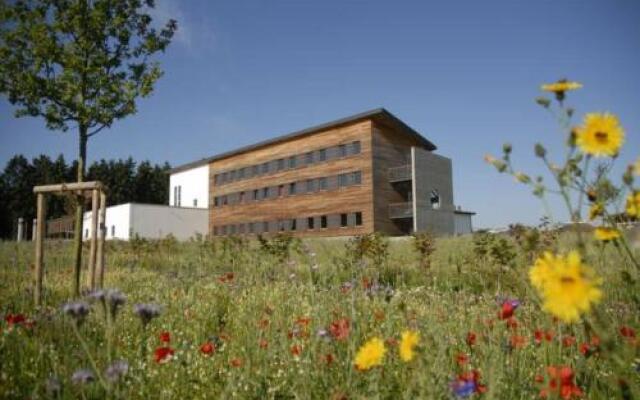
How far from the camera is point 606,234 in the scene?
1440mm

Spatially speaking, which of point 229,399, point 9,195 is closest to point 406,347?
point 229,399

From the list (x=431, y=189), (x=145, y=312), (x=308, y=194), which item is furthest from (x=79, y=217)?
(x=431, y=189)

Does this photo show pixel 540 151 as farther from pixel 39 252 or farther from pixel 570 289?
pixel 39 252

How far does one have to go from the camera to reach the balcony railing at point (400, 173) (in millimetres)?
32375

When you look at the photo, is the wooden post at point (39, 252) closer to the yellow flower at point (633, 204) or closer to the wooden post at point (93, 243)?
the wooden post at point (93, 243)

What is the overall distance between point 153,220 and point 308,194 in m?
15.9

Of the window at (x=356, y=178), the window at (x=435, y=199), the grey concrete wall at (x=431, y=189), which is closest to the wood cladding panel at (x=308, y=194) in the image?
the window at (x=356, y=178)

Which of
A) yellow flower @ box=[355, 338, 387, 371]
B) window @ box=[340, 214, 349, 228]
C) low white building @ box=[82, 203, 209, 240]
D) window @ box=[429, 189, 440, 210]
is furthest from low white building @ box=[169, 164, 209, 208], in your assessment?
yellow flower @ box=[355, 338, 387, 371]

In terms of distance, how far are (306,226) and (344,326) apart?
106ft

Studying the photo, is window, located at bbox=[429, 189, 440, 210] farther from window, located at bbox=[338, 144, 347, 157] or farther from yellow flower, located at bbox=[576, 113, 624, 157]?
yellow flower, located at bbox=[576, 113, 624, 157]

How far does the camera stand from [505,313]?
2.09 metres

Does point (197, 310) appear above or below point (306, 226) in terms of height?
below

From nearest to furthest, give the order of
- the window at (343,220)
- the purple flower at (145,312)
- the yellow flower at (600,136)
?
the yellow flower at (600,136), the purple flower at (145,312), the window at (343,220)

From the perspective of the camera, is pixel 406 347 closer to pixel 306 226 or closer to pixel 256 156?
pixel 306 226
